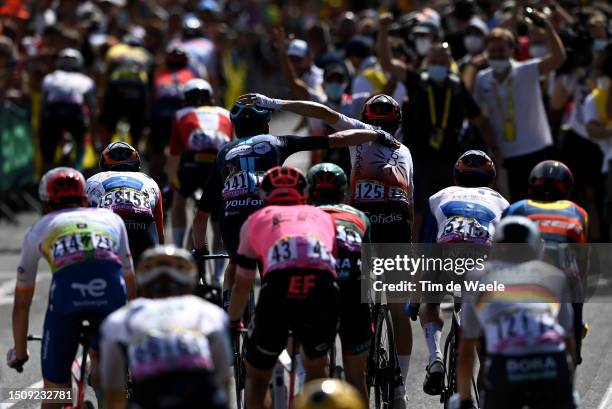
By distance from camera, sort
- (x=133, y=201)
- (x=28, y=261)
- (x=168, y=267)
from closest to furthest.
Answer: (x=168, y=267) < (x=28, y=261) < (x=133, y=201)

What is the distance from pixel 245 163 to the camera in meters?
11.3

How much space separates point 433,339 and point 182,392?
416cm

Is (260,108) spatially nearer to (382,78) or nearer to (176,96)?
(382,78)

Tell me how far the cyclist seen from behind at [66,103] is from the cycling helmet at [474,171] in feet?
30.7

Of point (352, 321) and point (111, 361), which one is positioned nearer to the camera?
point (111, 361)

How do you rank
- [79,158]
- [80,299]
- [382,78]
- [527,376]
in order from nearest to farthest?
[527,376] < [80,299] < [382,78] < [79,158]

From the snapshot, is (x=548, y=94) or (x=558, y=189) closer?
(x=558, y=189)

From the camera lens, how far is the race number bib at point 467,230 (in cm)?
1096

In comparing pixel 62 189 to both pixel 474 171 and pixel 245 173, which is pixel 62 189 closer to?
pixel 245 173

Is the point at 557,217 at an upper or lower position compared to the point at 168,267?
upper

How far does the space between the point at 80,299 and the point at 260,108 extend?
9.01 ft

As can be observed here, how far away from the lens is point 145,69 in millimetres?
20641

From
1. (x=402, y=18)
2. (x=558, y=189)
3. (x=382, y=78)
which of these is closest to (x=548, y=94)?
(x=382, y=78)

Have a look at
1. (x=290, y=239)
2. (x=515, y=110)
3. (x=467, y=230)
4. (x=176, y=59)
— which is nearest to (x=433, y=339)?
(x=467, y=230)
